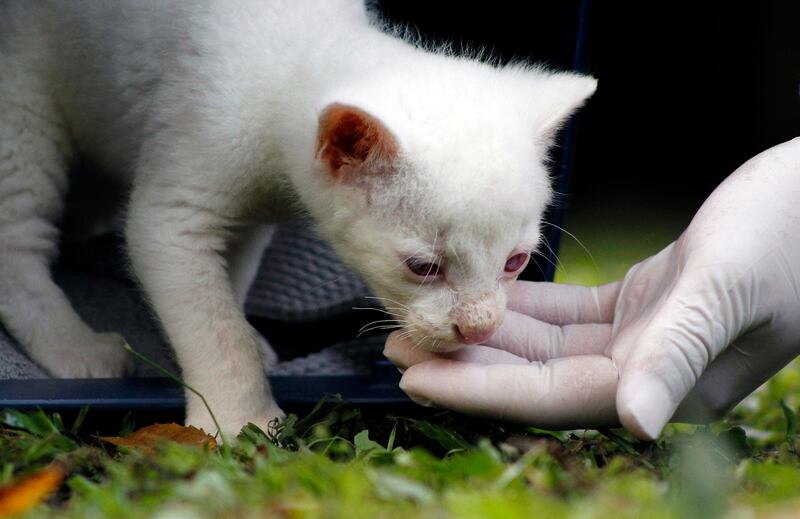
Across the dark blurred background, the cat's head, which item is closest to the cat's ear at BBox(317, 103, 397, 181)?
the cat's head

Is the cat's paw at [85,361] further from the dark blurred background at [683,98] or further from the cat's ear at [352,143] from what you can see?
the dark blurred background at [683,98]

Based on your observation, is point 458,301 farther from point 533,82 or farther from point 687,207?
point 687,207

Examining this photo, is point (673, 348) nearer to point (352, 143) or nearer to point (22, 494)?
point (352, 143)

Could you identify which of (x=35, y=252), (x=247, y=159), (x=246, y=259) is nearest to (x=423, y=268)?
(x=247, y=159)

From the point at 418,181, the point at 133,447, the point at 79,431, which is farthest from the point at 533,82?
the point at 79,431

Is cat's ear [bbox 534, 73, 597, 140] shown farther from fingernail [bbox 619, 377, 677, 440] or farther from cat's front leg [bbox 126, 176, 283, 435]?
cat's front leg [bbox 126, 176, 283, 435]
